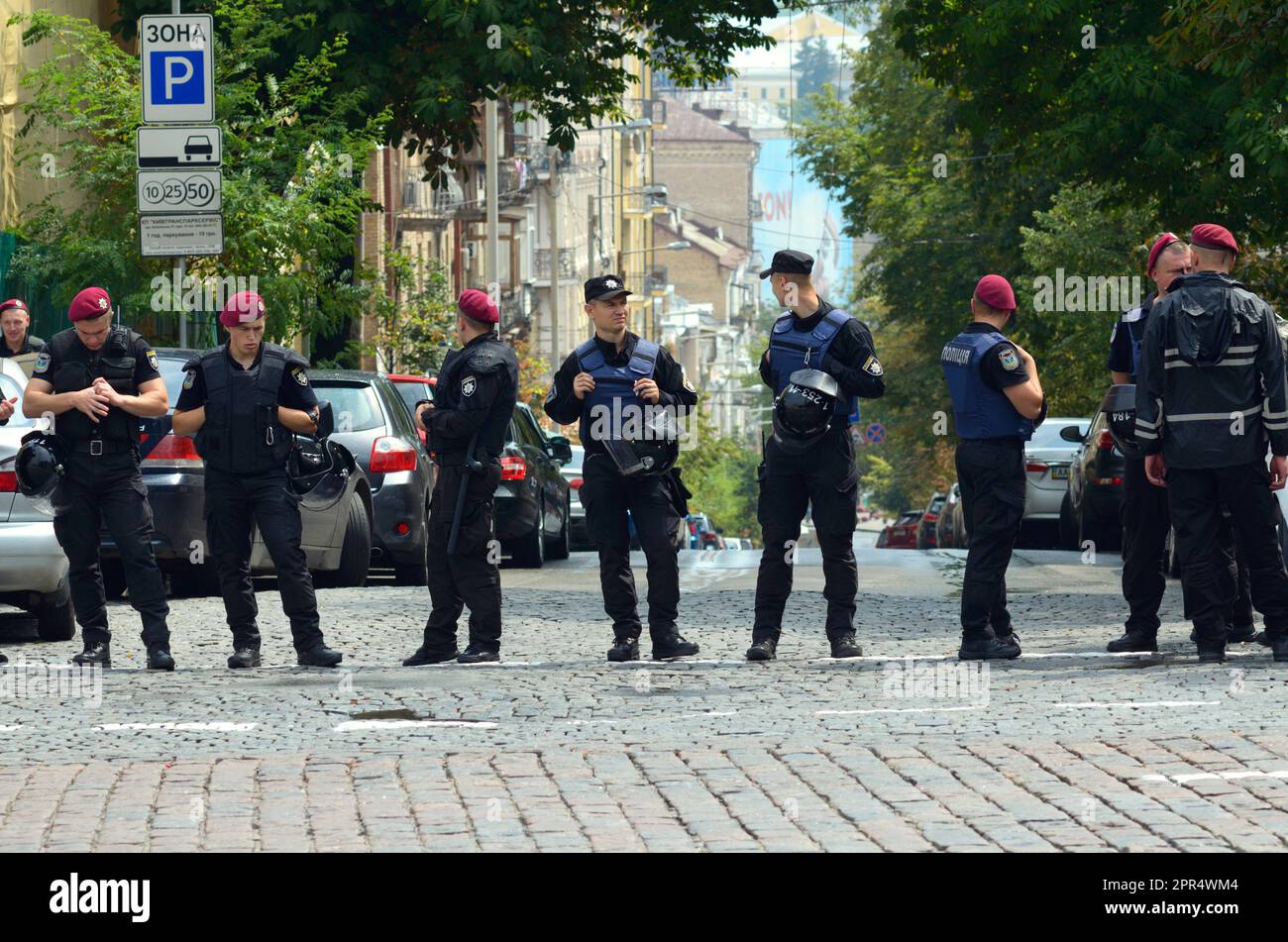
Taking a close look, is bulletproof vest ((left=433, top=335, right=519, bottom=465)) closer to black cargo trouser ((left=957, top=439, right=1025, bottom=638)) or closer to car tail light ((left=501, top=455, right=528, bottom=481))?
black cargo trouser ((left=957, top=439, right=1025, bottom=638))

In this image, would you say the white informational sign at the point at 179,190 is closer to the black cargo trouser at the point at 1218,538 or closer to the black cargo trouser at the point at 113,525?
the black cargo trouser at the point at 113,525

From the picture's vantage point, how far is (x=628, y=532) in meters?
11.2

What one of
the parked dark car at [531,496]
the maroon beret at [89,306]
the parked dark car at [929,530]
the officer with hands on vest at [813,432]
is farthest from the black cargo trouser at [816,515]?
the parked dark car at [929,530]

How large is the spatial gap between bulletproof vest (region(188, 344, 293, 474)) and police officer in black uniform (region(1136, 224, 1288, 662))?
13.3ft

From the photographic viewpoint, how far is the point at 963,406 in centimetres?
1094

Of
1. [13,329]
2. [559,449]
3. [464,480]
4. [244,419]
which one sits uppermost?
[13,329]

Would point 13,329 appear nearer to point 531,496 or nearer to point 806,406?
point 531,496

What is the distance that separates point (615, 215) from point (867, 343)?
93518 mm

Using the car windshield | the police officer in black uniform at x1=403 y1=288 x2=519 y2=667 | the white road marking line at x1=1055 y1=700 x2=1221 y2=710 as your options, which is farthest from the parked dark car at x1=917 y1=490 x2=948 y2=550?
the white road marking line at x1=1055 y1=700 x2=1221 y2=710

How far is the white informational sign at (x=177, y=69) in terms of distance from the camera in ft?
50.0

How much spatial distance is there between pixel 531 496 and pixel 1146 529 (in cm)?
859

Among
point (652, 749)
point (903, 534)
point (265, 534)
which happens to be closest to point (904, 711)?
point (652, 749)

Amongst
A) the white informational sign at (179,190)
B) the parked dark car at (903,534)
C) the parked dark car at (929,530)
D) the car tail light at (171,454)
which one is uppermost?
the white informational sign at (179,190)

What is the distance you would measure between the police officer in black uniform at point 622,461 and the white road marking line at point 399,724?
2.10m
